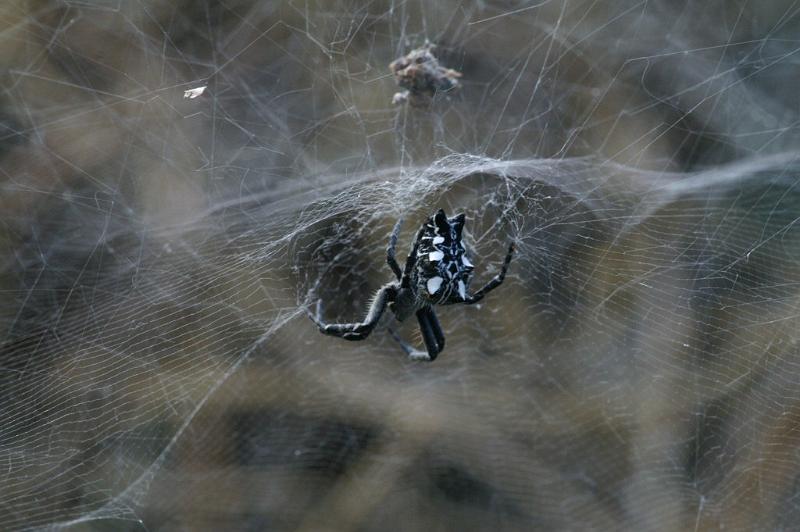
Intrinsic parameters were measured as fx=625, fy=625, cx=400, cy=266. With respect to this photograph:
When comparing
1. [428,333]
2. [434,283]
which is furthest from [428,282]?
[428,333]

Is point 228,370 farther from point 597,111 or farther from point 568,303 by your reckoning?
point 597,111

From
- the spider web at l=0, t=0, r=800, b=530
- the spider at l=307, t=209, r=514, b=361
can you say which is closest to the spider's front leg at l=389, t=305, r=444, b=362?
the spider at l=307, t=209, r=514, b=361

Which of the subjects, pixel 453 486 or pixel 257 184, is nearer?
pixel 257 184

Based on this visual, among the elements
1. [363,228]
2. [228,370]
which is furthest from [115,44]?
[228,370]

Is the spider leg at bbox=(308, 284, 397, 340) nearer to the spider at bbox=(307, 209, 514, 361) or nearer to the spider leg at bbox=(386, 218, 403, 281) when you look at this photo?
the spider at bbox=(307, 209, 514, 361)

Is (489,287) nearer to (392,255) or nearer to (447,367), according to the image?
(392,255)

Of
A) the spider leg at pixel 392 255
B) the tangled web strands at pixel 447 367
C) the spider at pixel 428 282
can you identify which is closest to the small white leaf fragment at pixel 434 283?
the spider at pixel 428 282
